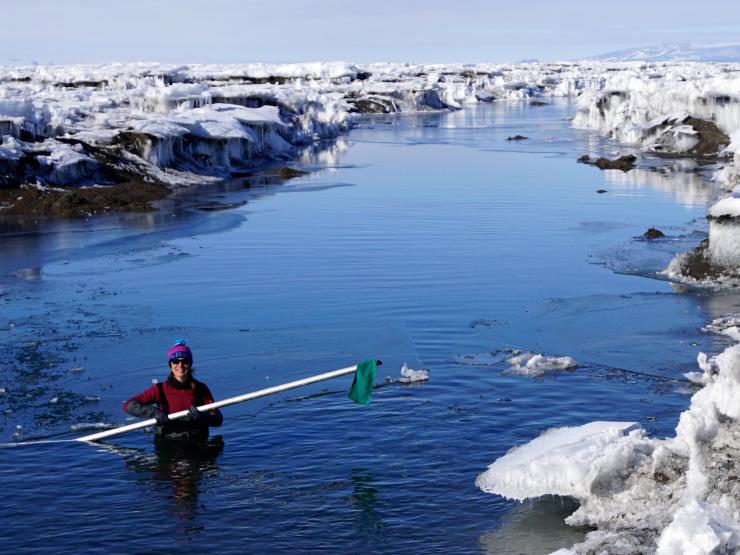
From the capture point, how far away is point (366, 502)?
10.2m

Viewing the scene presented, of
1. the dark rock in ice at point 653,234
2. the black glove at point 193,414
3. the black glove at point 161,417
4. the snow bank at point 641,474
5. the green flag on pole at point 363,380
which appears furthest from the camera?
the dark rock in ice at point 653,234

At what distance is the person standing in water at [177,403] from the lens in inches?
460

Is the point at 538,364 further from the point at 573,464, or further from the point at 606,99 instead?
the point at 606,99

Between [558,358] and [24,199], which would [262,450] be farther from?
[24,199]

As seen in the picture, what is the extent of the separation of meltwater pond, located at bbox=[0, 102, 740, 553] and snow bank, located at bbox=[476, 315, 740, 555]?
0.94 feet

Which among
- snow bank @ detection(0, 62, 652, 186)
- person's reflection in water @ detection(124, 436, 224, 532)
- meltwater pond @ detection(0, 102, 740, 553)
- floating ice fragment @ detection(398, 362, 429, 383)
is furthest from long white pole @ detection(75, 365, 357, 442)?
snow bank @ detection(0, 62, 652, 186)

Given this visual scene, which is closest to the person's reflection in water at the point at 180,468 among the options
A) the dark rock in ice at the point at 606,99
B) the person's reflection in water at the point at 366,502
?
the person's reflection in water at the point at 366,502

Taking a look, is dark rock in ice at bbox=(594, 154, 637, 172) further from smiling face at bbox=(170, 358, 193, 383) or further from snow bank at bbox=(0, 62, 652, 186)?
smiling face at bbox=(170, 358, 193, 383)

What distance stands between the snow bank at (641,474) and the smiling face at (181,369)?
133 inches

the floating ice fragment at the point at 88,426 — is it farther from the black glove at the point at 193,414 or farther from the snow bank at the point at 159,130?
the snow bank at the point at 159,130

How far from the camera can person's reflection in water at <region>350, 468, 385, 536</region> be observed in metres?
9.68

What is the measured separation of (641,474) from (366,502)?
2513mm

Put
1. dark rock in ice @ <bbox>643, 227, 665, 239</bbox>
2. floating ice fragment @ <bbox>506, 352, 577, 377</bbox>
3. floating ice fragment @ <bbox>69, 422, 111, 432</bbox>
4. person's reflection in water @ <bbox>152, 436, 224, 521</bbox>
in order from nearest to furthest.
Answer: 1. person's reflection in water @ <bbox>152, 436, 224, 521</bbox>
2. floating ice fragment @ <bbox>69, 422, 111, 432</bbox>
3. floating ice fragment @ <bbox>506, 352, 577, 377</bbox>
4. dark rock in ice @ <bbox>643, 227, 665, 239</bbox>

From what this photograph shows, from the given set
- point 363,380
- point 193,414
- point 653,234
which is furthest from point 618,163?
point 193,414
